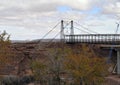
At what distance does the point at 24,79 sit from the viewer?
74938mm

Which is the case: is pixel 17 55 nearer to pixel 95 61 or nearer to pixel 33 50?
pixel 33 50

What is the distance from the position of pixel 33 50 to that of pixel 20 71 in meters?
6.39

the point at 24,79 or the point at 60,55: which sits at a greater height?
the point at 60,55

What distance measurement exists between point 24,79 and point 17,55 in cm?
1365

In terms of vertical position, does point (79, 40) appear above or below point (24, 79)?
above

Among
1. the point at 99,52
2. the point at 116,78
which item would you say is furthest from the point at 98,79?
the point at 99,52

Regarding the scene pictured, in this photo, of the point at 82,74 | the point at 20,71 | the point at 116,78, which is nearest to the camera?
the point at 82,74

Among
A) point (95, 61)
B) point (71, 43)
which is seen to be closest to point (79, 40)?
point (71, 43)

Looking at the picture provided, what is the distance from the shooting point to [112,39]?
286ft

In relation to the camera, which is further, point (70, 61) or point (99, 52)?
point (99, 52)

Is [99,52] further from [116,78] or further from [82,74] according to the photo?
[82,74]

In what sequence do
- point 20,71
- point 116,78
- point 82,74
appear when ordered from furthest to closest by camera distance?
1. point 20,71
2. point 116,78
3. point 82,74

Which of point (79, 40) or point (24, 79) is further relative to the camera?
point (79, 40)

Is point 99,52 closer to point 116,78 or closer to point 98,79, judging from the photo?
point 116,78
